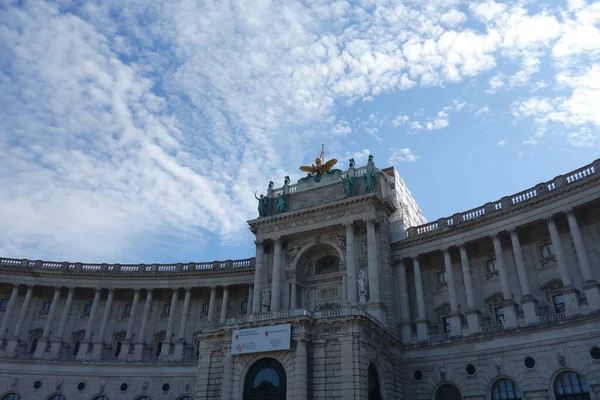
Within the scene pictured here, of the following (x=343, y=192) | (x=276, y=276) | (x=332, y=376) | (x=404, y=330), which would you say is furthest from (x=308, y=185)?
(x=332, y=376)

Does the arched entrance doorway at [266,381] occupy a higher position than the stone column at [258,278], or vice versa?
the stone column at [258,278]

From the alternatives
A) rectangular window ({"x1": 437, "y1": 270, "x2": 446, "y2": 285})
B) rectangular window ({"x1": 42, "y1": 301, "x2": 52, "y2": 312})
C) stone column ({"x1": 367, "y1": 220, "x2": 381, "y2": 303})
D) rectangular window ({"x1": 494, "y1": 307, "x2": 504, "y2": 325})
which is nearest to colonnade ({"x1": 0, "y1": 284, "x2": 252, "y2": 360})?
rectangular window ({"x1": 42, "y1": 301, "x2": 52, "y2": 312})

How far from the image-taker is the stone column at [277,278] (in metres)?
47.2

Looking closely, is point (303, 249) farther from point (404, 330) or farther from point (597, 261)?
point (597, 261)

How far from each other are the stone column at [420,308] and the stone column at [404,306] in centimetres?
89

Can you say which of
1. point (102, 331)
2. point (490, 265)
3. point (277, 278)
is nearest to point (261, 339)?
point (277, 278)

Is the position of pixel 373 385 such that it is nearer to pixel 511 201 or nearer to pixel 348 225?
pixel 348 225

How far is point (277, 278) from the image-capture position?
48.4 m

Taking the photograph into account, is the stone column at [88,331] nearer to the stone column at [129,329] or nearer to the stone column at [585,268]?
the stone column at [129,329]

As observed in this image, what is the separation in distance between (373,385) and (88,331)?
3303 cm

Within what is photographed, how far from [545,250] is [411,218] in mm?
16487

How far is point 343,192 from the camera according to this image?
50.2m

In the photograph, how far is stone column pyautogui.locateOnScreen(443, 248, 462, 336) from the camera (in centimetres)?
4197

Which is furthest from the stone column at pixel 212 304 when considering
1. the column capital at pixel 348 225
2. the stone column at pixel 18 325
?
the stone column at pixel 18 325
